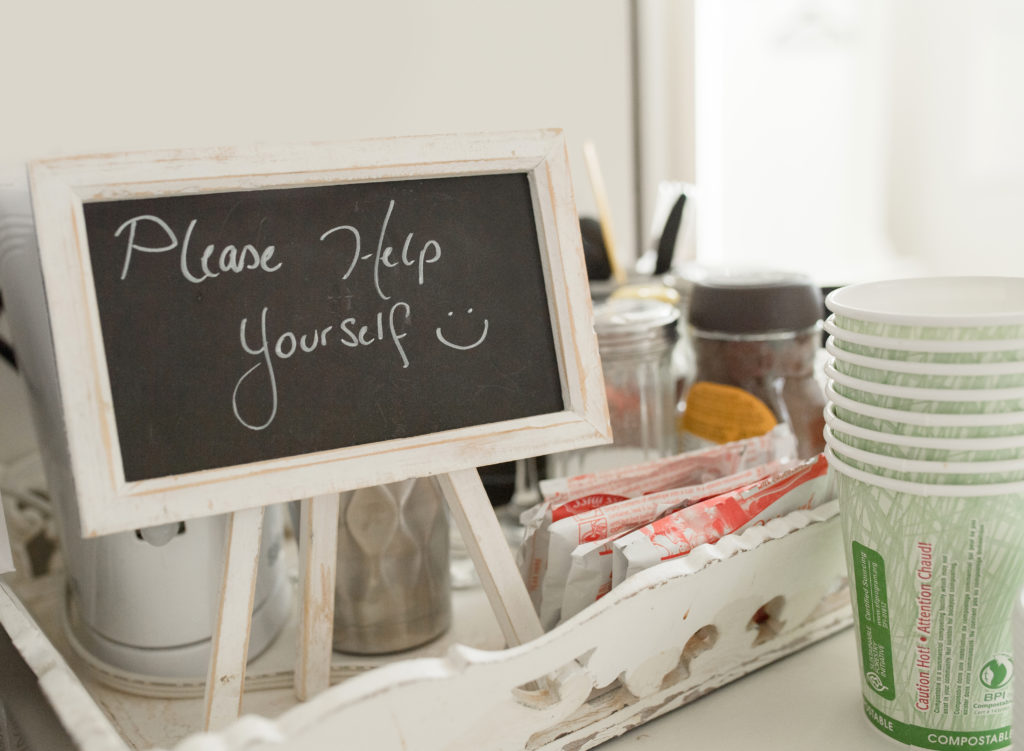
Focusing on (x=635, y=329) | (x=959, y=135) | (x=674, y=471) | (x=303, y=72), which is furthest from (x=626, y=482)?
(x=959, y=135)

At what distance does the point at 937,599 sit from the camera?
0.54m

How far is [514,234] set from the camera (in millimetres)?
604

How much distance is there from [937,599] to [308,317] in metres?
0.44

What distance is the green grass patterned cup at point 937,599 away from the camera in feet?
1.73

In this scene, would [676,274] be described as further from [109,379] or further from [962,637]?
[109,379]

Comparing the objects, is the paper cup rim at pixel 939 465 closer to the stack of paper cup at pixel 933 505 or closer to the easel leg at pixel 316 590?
the stack of paper cup at pixel 933 505

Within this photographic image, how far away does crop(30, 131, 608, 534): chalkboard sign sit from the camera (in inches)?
19.6

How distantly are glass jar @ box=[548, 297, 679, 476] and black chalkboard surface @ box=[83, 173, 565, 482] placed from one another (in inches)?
8.7

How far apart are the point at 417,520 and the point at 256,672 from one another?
0.18 meters

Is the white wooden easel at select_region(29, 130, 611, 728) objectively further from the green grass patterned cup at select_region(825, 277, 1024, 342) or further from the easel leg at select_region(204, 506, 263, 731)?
the green grass patterned cup at select_region(825, 277, 1024, 342)

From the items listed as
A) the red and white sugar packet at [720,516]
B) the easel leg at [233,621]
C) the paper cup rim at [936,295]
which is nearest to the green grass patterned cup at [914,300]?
the paper cup rim at [936,295]

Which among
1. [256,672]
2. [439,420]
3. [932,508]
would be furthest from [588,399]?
[256,672]

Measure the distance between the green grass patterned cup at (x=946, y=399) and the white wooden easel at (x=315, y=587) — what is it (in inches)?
10.5

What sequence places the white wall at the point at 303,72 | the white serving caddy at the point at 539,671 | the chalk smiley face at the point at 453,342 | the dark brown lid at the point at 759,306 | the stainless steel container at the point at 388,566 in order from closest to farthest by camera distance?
the white serving caddy at the point at 539,671
the chalk smiley face at the point at 453,342
the stainless steel container at the point at 388,566
the dark brown lid at the point at 759,306
the white wall at the point at 303,72
